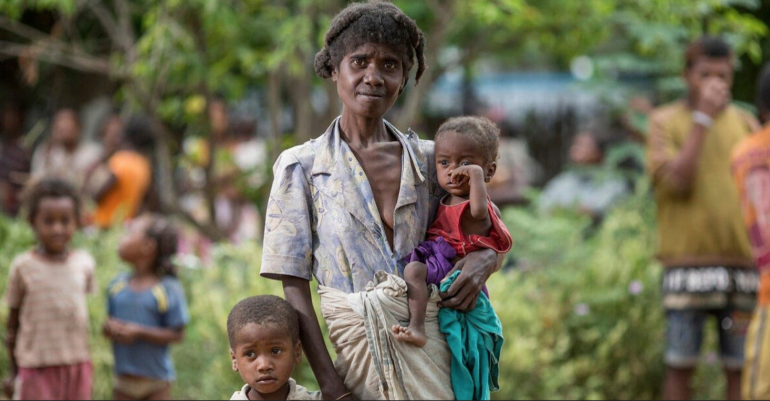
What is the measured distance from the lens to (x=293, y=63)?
6.56 m

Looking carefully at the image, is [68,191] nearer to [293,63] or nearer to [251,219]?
[293,63]

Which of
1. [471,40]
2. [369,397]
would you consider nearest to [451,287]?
[369,397]

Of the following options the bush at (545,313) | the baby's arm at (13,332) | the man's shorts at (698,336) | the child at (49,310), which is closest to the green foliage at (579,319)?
the bush at (545,313)

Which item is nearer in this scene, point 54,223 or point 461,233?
point 461,233

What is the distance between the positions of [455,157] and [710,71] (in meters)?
3.59

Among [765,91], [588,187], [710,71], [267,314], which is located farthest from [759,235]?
[588,187]

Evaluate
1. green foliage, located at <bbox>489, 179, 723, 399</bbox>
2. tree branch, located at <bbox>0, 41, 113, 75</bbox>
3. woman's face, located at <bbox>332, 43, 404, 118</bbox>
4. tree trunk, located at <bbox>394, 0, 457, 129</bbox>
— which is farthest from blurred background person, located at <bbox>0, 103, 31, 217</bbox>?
woman's face, located at <bbox>332, 43, 404, 118</bbox>

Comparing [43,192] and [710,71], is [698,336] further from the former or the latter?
[43,192]

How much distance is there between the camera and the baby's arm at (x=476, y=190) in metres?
2.99

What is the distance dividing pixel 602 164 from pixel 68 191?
17.6 ft

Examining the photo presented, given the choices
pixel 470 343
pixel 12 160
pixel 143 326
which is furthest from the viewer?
pixel 12 160

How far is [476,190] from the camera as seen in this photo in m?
2.99

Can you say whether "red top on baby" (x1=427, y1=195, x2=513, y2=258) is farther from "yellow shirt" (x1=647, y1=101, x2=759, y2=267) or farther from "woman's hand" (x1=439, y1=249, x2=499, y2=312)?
"yellow shirt" (x1=647, y1=101, x2=759, y2=267)

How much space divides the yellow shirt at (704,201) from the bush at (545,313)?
685 millimetres
